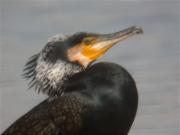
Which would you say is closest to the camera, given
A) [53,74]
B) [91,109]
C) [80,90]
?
[91,109]

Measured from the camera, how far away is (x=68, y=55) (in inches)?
261

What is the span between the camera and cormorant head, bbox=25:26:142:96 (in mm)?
6602

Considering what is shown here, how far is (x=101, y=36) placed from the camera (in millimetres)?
6633

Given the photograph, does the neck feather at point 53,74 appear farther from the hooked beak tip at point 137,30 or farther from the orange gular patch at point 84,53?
the hooked beak tip at point 137,30

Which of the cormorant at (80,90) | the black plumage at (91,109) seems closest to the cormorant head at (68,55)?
the cormorant at (80,90)

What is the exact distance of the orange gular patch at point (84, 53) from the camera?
661 cm

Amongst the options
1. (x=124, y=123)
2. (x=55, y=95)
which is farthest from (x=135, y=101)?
(x=55, y=95)

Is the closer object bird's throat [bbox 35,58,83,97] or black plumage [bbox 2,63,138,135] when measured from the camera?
black plumage [bbox 2,63,138,135]

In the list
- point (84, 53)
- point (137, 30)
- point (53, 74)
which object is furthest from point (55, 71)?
point (137, 30)

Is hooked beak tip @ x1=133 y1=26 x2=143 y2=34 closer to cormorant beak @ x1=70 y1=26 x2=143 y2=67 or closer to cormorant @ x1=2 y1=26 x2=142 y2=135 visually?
cormorant @ x1=2 y1=26 x2=142 y2=135

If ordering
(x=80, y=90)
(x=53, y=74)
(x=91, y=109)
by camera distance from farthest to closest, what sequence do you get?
(x=53, y=74) < (x=80, y=90) < (x=91, y=109)

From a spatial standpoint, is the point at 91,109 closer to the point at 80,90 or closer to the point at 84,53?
the point at 80,90

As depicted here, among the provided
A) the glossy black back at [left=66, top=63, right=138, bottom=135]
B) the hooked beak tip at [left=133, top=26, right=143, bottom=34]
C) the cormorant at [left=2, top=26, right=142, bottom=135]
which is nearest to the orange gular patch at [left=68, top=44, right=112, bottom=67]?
the cormorant at [left=2, top=26, right=142, bottom=135]

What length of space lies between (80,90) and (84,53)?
32 cm
